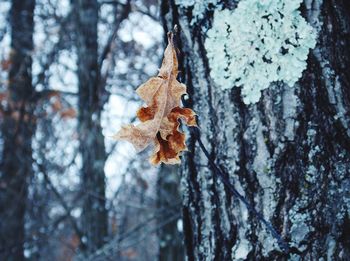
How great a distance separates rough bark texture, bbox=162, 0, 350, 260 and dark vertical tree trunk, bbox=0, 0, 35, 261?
472 cm

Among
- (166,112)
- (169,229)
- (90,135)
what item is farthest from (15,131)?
(166,112)

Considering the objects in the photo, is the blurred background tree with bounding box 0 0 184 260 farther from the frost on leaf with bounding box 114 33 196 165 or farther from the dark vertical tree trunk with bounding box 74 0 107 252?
the frost on leaf with bounding box 114 33 196 165

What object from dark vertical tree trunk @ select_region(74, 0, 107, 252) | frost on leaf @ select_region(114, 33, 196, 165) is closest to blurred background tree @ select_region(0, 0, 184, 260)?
dark vertical tree trunk @ select_region(74, 0, 107, 252)

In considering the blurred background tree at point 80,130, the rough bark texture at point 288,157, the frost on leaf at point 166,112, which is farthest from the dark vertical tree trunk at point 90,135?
the frost on leaf at point 166,112

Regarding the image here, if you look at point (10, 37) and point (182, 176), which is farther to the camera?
point (10, 37)

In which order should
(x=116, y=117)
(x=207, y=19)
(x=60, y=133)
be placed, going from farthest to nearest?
(x=60, y=133) → (x=116, y=117) → (x=207, y=19)

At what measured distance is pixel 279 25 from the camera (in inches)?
43.1

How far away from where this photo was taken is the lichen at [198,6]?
1.17 metres

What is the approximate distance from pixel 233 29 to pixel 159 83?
1.07 ft

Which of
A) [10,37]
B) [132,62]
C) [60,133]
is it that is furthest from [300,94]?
[60,133]

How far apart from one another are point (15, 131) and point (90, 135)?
269 centimetres

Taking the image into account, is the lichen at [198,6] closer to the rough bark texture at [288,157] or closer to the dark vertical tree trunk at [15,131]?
the rough bark texture at [288,157]

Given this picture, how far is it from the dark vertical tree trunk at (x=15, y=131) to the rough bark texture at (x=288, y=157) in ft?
15.5

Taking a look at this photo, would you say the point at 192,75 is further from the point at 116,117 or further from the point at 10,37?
the point at 10,37
